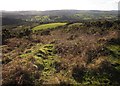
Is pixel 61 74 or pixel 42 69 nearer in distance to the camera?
pixel 61 74

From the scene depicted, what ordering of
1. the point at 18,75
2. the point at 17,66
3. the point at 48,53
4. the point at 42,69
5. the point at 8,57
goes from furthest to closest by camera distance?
1. the point at 48,53
2. the point at 8,57
3. the point at 42,69
4. the point at 17,66
5. the point at 18,75

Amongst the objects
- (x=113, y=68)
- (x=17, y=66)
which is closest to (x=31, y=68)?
(x=17, y=66)

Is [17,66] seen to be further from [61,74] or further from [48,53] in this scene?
[48,53]

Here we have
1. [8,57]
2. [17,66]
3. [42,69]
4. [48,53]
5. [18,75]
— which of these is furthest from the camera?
[48,53]

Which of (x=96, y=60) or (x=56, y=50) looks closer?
(x=96, y=60)

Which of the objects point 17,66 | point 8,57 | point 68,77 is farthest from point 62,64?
point 8,57

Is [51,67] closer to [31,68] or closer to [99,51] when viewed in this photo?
[31,68]

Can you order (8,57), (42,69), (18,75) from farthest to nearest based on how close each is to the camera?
1. (8,57)
2. (42,69)
3. (18,75)

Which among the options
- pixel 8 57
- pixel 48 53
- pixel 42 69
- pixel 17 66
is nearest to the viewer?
pixel 17 66
